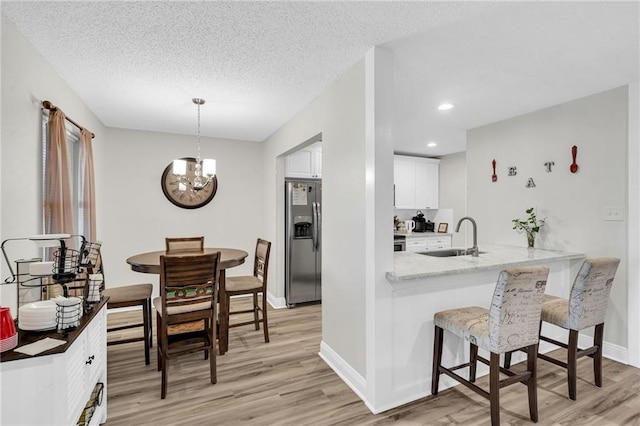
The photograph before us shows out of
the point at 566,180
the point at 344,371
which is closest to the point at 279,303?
the point at 344,371

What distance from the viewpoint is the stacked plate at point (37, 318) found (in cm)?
142

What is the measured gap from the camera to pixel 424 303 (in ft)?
7.45

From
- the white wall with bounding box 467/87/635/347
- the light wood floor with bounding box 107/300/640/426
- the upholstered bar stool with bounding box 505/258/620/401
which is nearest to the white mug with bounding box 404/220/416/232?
the white wall with bounding box 467/87/635/347

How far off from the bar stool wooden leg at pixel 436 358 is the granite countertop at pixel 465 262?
436 mm

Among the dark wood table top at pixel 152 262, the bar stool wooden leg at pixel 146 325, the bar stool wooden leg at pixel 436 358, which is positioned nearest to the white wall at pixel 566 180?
the bar stool wooden leg at pixel 436 358

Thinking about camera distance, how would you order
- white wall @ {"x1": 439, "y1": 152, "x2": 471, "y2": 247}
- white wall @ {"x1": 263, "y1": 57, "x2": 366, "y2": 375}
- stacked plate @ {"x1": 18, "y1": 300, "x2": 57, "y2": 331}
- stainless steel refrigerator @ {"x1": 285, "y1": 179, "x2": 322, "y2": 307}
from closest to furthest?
1. stacked plate @ {"x1": 18, "y1": 300, "x2": 57, "y2": 331}
2. white wall @ {"x1": 263, "y1": 57, "x2": 366, "y2": 375}
3. stainless steel refrigerator @ {"x1": 285, "y1": 179, "x2": 322, "y2": 307}
4. white wall @ {"x1": 439, "y1": 152, "x2": 471, "y2": 247}

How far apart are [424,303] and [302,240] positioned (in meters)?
2.30

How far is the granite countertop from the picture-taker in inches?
82.6

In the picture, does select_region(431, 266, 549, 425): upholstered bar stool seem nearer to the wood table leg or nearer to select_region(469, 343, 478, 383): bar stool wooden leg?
select_region(469, 343, 478, 383): bar stool wooden leg

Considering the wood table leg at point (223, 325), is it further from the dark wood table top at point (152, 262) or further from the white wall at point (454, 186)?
the white wall at point (454, 186)

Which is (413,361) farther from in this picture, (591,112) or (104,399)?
(591,112)

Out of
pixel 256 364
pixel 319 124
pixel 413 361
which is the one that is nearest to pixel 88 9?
pixel 319 124

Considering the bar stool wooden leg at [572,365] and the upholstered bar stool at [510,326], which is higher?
the upholstered bar stool at [510,326]

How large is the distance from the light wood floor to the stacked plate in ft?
3.21
